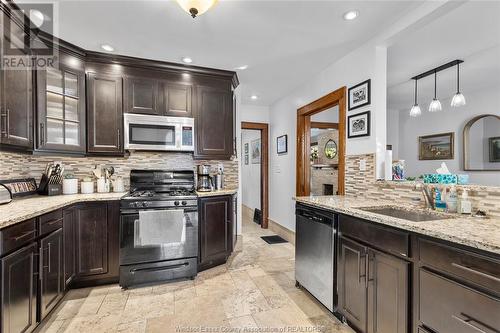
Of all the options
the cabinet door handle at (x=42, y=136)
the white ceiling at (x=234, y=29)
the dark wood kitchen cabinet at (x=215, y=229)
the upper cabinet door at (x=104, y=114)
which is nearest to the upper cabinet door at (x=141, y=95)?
the upper cabinet door at (x=104, y=114)

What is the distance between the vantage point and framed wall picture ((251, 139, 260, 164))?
570 centimetres

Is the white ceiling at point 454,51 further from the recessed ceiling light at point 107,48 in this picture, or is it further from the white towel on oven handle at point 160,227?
the recessed ceiling light at point 107,48

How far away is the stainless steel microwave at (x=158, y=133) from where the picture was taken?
9.23 ft

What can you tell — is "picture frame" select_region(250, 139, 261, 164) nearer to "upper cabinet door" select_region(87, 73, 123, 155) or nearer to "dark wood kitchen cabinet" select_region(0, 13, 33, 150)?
"upper cabinet door" select_region(87, 73, 123, 155)

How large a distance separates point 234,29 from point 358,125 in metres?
1.57

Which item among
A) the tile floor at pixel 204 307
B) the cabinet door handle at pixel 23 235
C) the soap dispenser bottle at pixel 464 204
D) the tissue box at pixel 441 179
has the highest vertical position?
the tissue box at pixel 441 179

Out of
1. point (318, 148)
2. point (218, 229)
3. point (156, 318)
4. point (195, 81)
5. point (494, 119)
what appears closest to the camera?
point (156, 318)

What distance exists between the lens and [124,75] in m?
2.84

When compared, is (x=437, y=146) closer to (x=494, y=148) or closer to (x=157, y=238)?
(x=494, y=148)

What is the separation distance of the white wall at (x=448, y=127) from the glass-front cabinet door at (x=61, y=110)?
5.72 meters

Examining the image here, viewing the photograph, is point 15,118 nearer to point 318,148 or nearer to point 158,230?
point 158,230

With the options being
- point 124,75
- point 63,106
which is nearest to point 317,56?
point 124,75

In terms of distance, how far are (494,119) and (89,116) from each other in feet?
19.5

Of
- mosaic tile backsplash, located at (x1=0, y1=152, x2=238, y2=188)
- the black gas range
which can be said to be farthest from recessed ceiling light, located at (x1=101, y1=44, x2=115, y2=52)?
the black gas range
